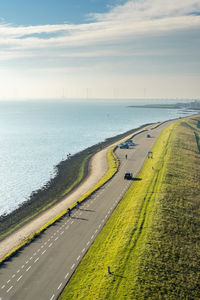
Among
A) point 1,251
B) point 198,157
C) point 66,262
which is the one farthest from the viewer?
point 198,157

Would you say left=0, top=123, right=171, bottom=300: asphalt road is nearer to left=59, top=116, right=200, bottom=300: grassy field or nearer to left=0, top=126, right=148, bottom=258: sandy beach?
left=59, top=116, right=200, bottom=300: grassy field

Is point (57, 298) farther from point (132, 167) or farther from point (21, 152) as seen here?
point (21, 152)

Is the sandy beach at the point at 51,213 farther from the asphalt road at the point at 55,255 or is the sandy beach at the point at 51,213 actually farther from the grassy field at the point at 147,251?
the grassy field at the point at 147,251

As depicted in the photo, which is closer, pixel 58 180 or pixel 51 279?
pixel 51 279

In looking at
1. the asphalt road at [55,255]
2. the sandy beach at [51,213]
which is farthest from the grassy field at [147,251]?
the sandy beach at [51,213]

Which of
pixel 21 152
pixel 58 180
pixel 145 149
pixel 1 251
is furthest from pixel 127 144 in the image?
pixel 1 251
